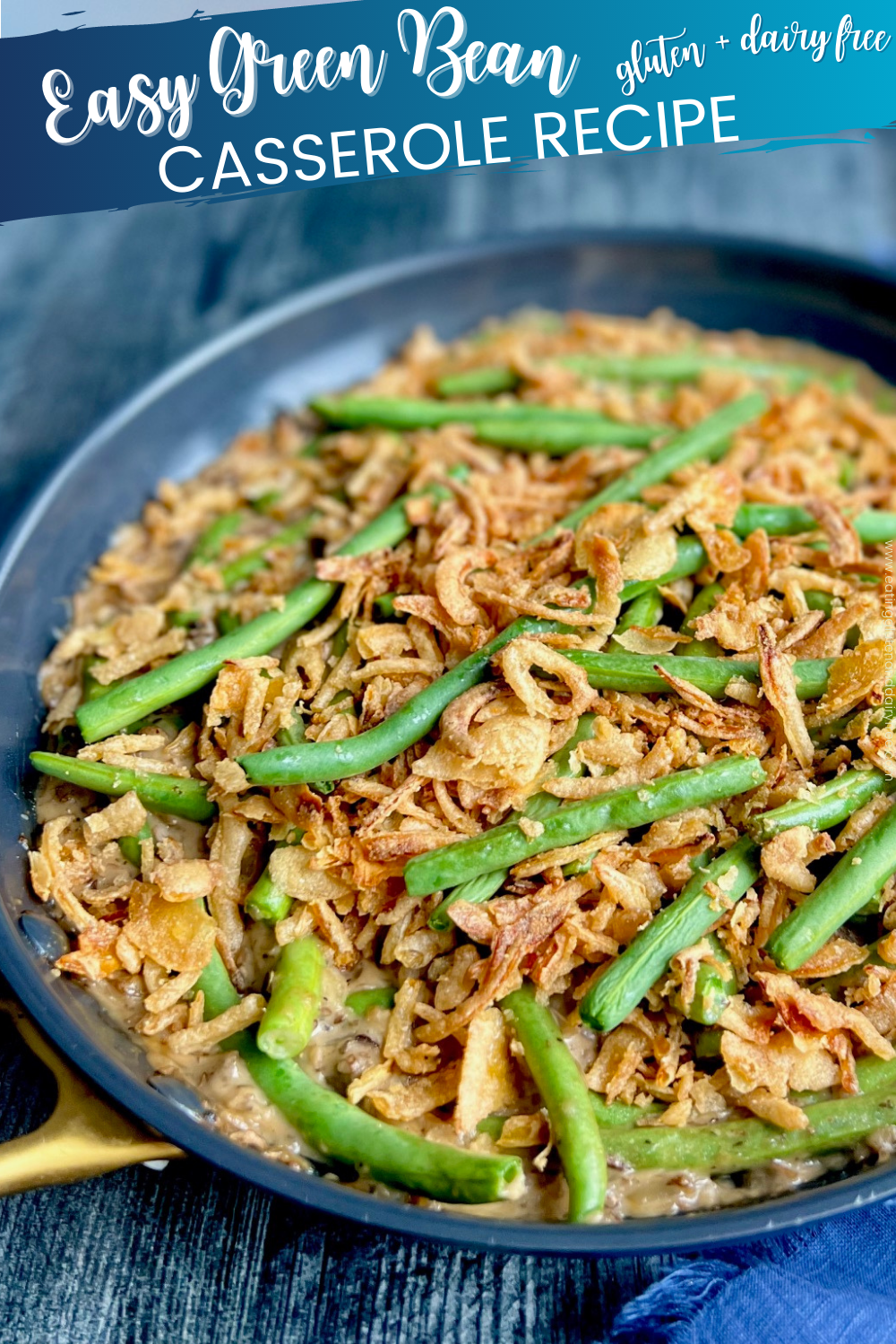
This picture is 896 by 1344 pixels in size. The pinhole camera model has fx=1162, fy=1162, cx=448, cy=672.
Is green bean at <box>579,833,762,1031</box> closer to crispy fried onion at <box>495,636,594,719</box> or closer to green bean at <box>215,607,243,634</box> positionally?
crispy fried onion at <box>495,636,594,719</box>

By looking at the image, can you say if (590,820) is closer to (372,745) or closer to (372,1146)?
(372,745)

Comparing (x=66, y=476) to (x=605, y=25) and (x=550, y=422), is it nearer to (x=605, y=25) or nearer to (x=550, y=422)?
(x=550, y=422)

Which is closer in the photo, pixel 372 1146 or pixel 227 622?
pixel 372 1146

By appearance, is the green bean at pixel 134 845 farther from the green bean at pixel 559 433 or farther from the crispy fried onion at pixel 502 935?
the green bean at pixel 559 433

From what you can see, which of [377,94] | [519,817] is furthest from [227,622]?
[377,94]

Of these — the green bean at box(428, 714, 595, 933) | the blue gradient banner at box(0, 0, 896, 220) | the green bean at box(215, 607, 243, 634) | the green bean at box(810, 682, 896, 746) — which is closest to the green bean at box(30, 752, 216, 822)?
the green bean at box(215, 607, 243, 634)

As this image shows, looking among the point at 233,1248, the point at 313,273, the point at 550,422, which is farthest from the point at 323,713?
the point at 313,273

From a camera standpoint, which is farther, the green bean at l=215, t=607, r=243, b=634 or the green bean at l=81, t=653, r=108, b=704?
the green bean at l=215, t=607, r=243, b=634
